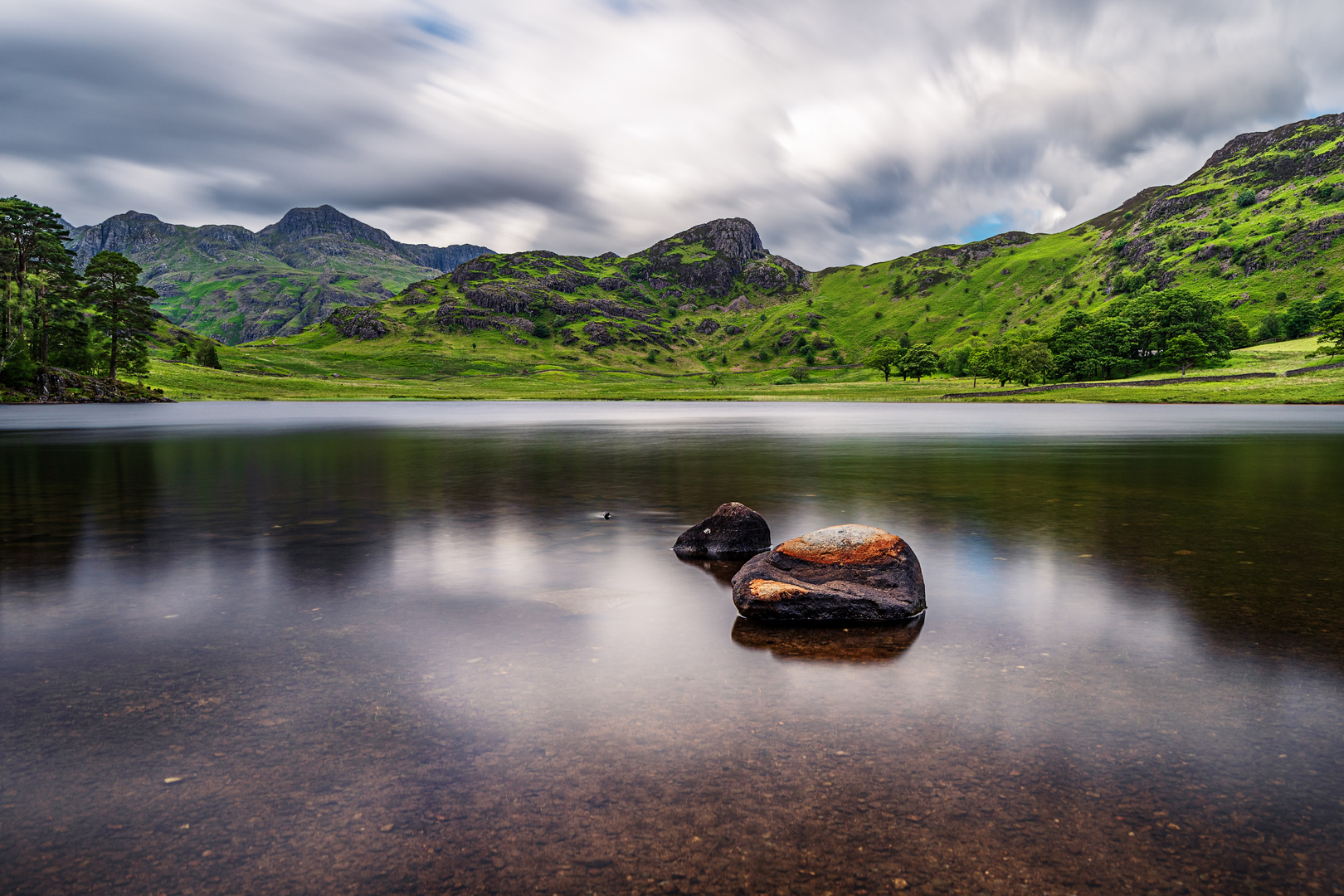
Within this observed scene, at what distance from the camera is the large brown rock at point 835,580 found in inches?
484

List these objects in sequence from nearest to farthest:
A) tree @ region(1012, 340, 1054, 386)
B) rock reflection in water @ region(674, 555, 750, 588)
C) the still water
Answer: the still water → rock reflection in water @ region(674, 555, 750, 588) → tree @ region(1012, 340, 1054, 386)

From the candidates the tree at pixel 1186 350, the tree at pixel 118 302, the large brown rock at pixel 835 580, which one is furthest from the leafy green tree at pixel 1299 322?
the tree at pixel 118 302

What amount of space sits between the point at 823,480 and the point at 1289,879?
27.1 meters

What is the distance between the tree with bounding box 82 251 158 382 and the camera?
129000 mm

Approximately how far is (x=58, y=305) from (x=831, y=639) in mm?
163236

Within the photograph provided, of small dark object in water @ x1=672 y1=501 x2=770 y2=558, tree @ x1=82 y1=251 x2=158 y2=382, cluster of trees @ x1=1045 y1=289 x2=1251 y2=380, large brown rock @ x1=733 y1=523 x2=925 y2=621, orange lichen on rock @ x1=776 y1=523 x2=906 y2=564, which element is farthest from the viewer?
cluster of trees @ x1=1045 y1=289 x2=1251 y2=380

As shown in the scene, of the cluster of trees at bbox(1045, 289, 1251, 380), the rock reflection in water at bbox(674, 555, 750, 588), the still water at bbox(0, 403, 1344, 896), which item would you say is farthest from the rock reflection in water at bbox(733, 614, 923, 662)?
the cluster of trees at bbox(1045, 289, 1251, 380)

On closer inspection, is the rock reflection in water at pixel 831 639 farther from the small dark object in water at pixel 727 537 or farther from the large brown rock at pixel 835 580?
the small dark object in water at pixel 727 537

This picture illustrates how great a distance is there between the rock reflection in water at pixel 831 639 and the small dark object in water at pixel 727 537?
16.7 ft

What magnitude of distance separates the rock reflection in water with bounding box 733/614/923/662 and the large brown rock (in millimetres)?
200

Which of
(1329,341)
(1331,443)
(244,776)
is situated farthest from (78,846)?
(1329,341)

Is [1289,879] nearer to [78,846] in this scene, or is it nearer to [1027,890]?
[1027,890]

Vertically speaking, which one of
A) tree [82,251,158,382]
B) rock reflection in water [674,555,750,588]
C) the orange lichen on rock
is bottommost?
rock reflection in water [674,555,750,588]

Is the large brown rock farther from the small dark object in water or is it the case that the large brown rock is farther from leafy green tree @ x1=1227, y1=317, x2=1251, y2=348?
leafy green tree @ x1=1227, y1=317, x2=1251, y2=348
